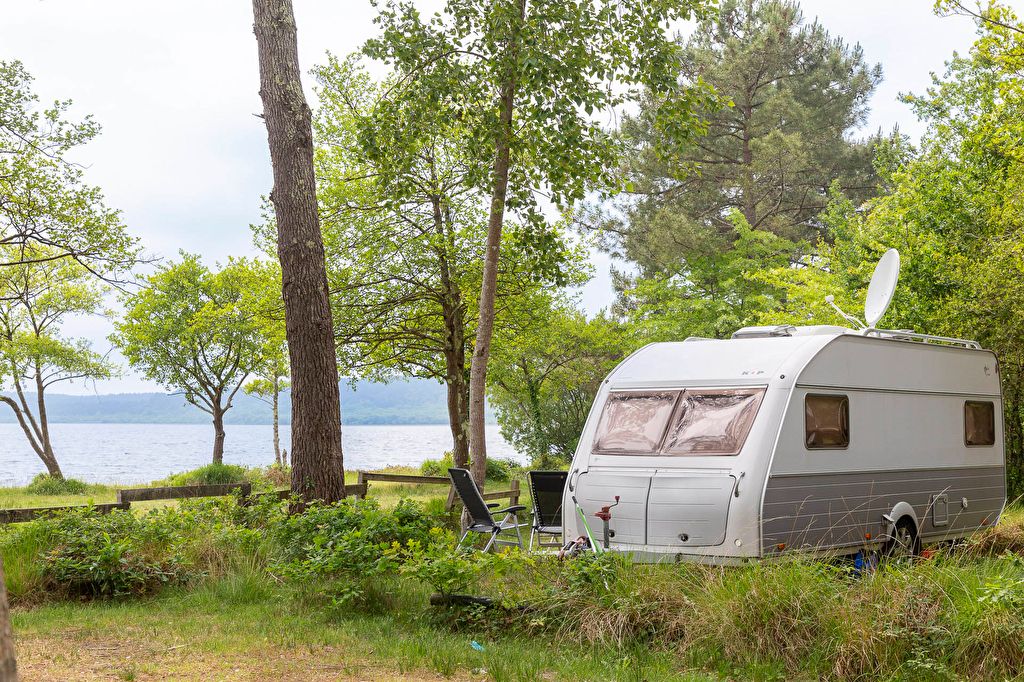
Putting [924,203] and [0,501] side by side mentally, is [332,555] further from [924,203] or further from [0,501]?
[0,501]

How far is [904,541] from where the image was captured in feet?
30.6

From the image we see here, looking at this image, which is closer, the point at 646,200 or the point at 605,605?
the point at 605,605

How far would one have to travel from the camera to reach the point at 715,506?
7.65 metres

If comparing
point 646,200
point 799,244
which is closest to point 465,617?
point 799,244

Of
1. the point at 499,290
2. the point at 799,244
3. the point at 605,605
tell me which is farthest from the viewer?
the point at 799,244

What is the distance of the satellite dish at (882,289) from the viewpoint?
10.4 metres

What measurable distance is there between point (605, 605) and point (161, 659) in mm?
2916

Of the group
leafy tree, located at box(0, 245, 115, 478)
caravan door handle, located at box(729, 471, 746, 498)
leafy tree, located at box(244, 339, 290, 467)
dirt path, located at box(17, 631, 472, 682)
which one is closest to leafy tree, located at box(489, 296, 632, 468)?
leafy tree, located at box(244, 339, 290, 467)

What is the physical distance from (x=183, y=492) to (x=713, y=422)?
806 cm

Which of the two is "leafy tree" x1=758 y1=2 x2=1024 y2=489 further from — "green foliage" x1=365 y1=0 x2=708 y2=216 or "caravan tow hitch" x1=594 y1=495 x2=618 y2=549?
"caravan tow hitch" x1=594 y1=495 x2=618 y2=549

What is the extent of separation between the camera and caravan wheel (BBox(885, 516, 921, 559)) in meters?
9.04

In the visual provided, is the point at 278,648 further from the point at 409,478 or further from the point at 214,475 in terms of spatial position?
the point at 214,475

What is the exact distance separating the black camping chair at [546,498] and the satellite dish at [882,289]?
3.89 meters

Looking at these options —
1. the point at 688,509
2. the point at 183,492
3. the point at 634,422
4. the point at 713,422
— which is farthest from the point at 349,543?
the point at 183,492
